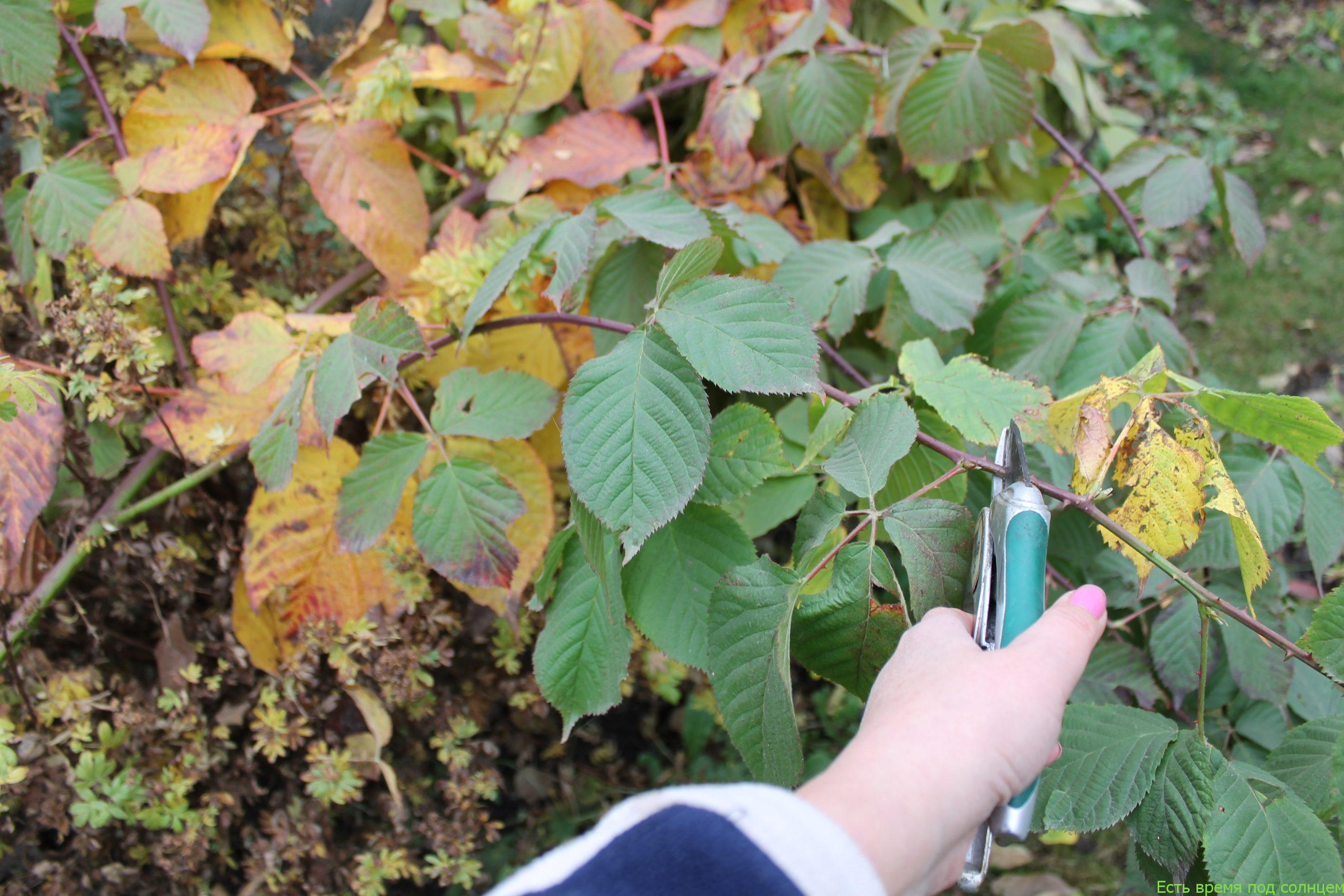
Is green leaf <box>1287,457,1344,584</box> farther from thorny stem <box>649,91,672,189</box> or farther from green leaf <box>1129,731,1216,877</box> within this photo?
thorny stem <box>649,91,672,189</box>

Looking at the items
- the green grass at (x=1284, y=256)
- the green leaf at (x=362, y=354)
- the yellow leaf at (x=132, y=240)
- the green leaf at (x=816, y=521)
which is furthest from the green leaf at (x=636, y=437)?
the green grass at (x=1284, y=256)

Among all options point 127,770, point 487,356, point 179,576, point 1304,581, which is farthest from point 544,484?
point 1304,581

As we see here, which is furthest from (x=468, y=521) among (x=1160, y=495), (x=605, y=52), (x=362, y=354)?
(x=605, y=52)

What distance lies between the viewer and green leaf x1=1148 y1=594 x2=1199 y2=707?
1.13 meters

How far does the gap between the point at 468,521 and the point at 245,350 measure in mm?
470

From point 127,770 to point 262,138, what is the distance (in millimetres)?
1366

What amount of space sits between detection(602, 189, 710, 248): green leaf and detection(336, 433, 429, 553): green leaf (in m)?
0.40

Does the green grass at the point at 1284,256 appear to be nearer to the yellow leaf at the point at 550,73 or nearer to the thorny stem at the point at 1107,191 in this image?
the thorny stem at the point at 1107,191

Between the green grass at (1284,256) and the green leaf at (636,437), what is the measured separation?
A: 2.50m

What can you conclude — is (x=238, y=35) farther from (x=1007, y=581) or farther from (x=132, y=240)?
(x=1007, y=581)

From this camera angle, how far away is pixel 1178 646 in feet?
3.72

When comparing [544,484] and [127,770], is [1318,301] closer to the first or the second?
[544,484]

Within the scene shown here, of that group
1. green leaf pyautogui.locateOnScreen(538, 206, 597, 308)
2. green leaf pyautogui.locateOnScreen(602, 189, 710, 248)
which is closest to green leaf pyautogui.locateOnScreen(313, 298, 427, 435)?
green leaf pyautogui.locateOnScreen(538, 206, 597, 308)

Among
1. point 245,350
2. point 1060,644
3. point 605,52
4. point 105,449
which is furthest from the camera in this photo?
point 605,52
